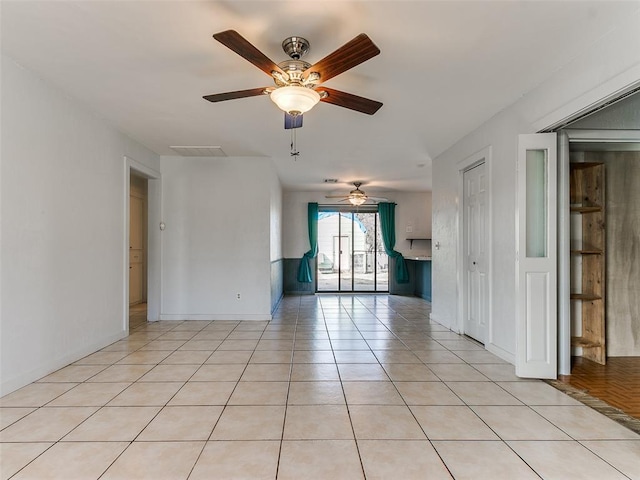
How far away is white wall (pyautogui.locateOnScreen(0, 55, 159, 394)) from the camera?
283 cm

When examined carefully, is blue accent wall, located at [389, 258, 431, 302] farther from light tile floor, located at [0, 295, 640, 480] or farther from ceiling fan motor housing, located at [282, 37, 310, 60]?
ceiling fan motor housing, located at [282, 37, 310, 60]

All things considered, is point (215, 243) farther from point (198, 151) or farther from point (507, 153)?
point (507, 153)

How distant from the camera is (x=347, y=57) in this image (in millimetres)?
2170

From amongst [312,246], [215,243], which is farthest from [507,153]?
[312,246]

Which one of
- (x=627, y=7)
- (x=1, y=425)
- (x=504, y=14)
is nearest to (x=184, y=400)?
(x=1, y=425)

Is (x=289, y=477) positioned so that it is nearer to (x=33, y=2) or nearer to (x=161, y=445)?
(x=161, y=445)

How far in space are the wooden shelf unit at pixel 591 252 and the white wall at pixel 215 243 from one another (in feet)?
13.2

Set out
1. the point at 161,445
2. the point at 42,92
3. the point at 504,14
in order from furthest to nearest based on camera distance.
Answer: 1. the point at 42,92
2. the point at 504,14
3. the point at 161,445

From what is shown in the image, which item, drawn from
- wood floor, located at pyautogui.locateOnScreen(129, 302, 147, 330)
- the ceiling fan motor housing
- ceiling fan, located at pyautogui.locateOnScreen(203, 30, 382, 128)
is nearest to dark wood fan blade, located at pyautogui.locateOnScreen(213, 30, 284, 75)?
ceiling fan, located at pyautogui.locateOnScreen(203, 30, 382, 128)

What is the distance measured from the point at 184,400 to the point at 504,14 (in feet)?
11.1

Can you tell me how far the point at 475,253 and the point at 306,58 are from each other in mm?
3114

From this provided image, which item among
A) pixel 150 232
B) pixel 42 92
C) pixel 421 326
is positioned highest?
pixel 42 92

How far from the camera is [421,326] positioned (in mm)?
5340

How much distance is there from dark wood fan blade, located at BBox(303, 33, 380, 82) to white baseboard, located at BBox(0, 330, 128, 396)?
3213 mm
